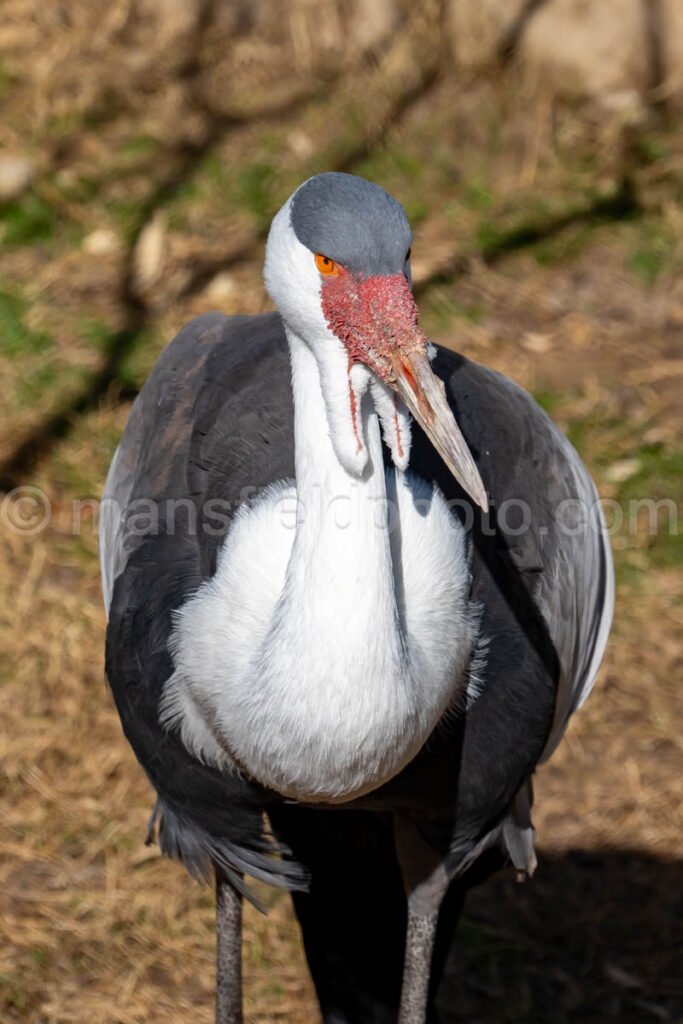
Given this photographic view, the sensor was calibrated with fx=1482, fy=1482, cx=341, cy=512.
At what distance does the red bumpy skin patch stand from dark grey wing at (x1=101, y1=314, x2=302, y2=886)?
0.55 m

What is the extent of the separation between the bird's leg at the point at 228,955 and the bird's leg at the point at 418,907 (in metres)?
0.36

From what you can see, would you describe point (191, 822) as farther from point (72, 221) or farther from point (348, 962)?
point (72, 221)

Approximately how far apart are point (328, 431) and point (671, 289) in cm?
362

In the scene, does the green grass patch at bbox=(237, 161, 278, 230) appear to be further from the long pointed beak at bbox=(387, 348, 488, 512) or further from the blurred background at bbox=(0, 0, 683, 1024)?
the long pointed beak at bbox=(387, 348, 488, 512)

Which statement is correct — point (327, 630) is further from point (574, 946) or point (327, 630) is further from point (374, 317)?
point (574, 946)

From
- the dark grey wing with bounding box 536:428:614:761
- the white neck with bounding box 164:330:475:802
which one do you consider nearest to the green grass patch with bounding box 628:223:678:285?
the dark grey wing with bounding box 536:428:614:761

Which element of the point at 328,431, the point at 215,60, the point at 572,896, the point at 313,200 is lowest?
the point at 572,896

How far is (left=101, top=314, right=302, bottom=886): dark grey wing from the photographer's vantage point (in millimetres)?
2740

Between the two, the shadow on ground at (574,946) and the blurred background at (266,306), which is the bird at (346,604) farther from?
the blurred background at (266,306)

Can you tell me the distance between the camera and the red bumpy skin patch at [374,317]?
2170 millimetres

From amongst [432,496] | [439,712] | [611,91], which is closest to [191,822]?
[439,712]

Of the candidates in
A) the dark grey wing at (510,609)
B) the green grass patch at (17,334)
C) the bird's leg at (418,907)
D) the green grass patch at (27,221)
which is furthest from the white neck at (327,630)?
the green grass patch at (27,221)

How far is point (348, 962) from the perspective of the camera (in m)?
3.46

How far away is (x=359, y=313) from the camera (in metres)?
2.16
